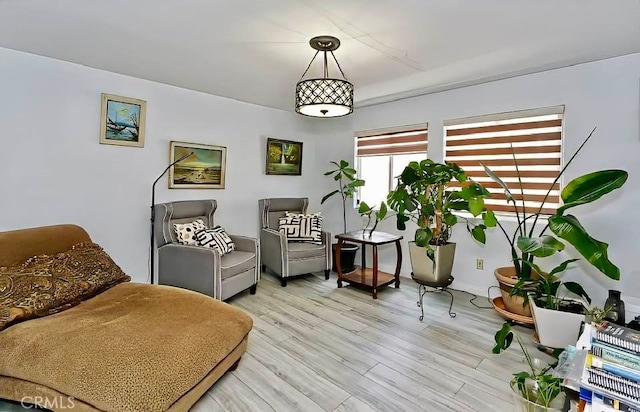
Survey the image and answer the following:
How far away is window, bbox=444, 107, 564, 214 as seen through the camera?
3078mm

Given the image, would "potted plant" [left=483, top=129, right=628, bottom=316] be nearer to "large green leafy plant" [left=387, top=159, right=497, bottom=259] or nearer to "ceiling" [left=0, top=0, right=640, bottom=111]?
"large green leafy plant" [left=387, top=159, right=497, bottom=259]

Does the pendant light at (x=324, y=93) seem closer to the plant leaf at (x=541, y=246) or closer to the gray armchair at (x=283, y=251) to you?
the plant leaf at (x=541, y=246)

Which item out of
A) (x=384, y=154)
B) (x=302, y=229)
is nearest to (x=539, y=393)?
(x=302, y=229)

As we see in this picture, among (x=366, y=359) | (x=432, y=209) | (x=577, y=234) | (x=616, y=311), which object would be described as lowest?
(x=366, y=359)

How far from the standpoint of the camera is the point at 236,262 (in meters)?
3.26

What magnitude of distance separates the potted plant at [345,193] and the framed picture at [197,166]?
1444 millimetres

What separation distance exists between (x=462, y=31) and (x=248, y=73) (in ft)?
6.44

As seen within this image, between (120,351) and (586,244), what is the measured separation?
9.08 ft

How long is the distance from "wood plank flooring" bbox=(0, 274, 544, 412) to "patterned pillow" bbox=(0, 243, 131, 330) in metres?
0.52

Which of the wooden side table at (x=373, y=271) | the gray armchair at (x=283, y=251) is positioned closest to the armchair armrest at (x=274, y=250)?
the gray armchair at (x=283, y=251)

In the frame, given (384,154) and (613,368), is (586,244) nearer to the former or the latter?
(613,368)

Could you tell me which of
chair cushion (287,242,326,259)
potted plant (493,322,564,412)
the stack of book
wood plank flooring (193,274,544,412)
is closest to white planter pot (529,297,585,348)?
wood plank flooring (193,274,544,412)

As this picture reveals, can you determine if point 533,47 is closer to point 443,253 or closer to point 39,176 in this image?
point 443,253

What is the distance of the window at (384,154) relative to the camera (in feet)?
13.4
